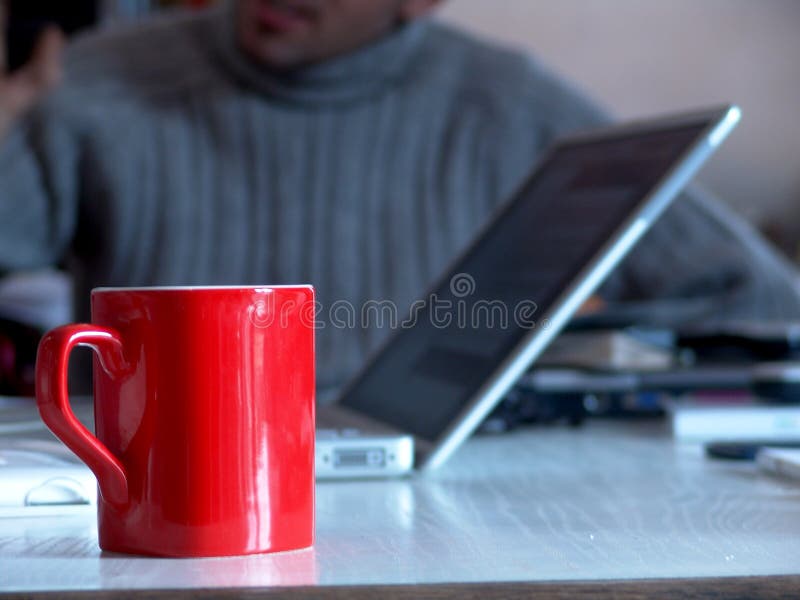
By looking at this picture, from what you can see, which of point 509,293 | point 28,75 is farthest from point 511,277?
point 28,75

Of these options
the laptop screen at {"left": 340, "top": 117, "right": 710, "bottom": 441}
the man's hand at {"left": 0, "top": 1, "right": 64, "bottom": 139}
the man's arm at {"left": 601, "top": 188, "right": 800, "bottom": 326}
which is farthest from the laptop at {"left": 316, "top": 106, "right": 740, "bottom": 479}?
the man's hand at {"left": 0, "top": 1, "right": 64, "bottom": 139}

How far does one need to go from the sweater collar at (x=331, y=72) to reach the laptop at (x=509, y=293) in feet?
2.98

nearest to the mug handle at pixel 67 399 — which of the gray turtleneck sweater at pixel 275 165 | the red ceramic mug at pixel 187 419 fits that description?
the red ceramic mug at pixel 187 419

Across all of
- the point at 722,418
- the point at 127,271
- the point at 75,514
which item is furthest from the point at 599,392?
the point at 127,271

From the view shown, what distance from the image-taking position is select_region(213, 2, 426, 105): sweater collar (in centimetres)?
174

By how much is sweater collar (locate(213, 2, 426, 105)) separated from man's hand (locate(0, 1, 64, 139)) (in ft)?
4.03

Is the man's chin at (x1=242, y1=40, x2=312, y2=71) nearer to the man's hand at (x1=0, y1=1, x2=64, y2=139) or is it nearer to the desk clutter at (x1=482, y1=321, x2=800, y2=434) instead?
the desk clutter at (x1=482, y1=321, x2=800, y2=434)

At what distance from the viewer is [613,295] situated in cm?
169

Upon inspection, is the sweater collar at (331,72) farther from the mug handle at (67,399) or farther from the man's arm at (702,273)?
the mug handle at (67,399)

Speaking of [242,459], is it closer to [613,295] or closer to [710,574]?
[710,574]

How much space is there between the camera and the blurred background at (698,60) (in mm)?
2885

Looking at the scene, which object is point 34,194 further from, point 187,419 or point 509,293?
point 187,419

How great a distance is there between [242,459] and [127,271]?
1.34 m

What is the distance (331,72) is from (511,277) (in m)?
1.06
